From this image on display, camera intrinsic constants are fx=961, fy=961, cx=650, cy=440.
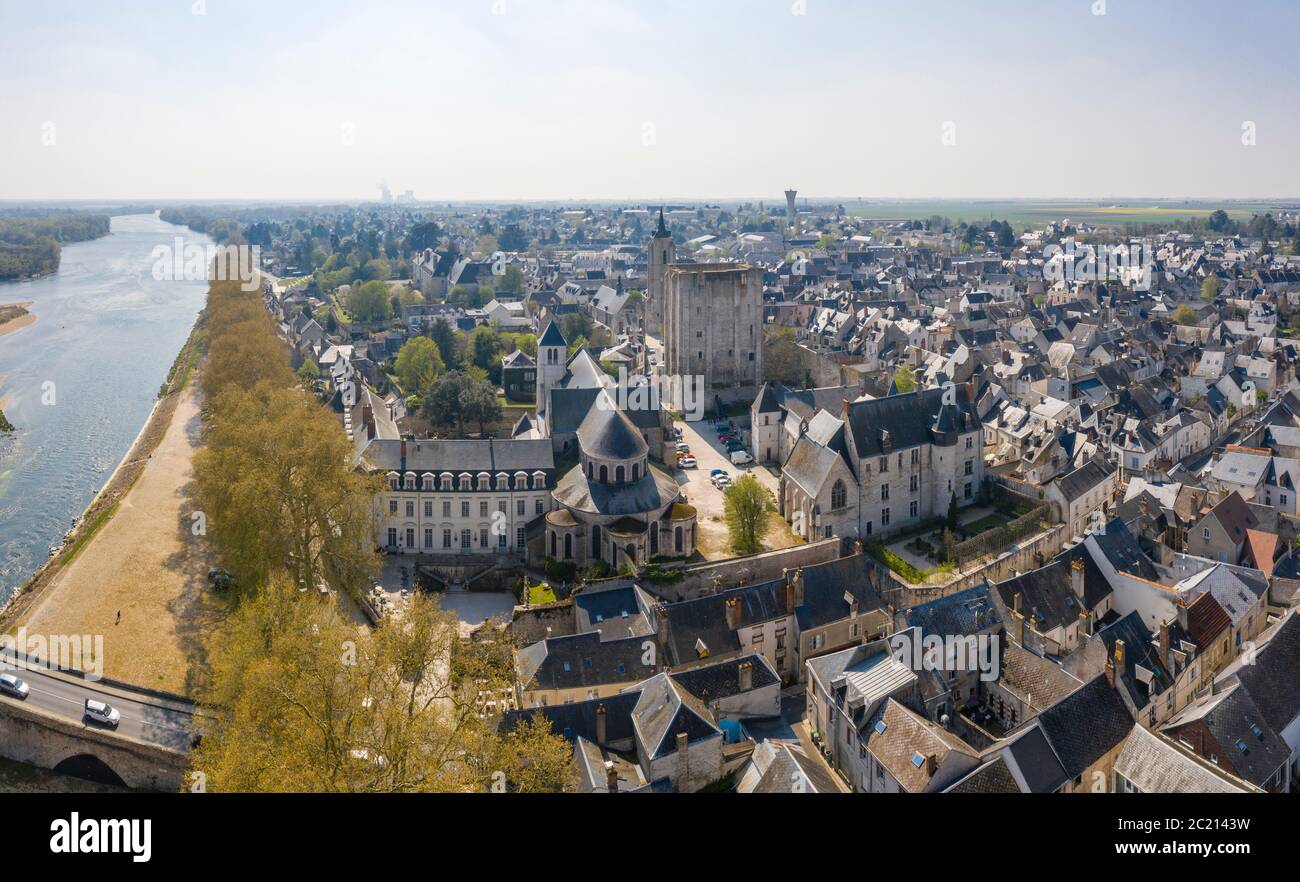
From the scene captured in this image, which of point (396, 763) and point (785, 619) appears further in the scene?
point (785, 619)

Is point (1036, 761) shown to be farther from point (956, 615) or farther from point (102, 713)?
point (102, 713)

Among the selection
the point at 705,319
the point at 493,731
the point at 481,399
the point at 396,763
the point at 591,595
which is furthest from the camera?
the point at 705,319

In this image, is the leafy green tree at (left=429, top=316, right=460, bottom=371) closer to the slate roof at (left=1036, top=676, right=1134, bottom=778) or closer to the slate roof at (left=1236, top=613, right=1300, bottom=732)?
the slate roof at (left=1036, top=676, right=1134, bottom=778)

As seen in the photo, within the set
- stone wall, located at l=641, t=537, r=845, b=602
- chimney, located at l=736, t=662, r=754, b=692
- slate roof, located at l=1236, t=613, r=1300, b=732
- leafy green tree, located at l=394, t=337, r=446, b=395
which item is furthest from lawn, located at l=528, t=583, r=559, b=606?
leafy green tree, located at l=394, t=337, r=446, b=395

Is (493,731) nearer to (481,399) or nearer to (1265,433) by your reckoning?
(481,399)

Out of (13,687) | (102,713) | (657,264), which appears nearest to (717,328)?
(657,264)

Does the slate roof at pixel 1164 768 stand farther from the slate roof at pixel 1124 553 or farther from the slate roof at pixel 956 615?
the slate roof at pixel 1124 553
